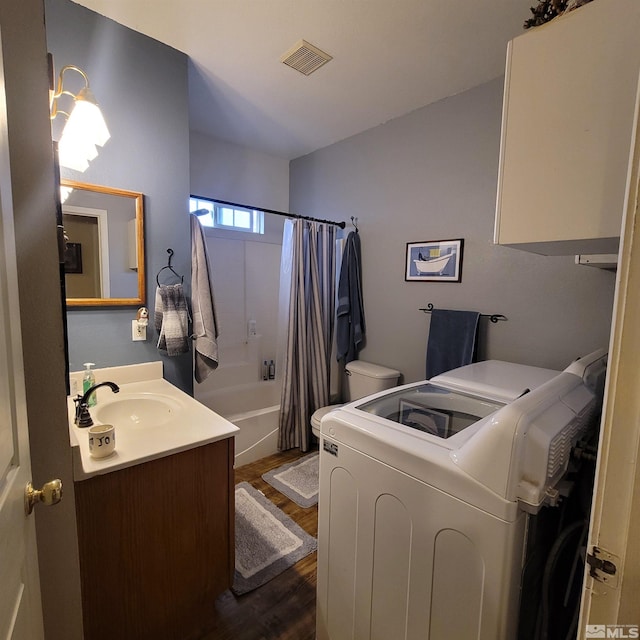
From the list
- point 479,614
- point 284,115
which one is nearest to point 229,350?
point 284,115

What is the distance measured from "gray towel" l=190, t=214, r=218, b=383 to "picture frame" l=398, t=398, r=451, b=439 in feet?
3.60

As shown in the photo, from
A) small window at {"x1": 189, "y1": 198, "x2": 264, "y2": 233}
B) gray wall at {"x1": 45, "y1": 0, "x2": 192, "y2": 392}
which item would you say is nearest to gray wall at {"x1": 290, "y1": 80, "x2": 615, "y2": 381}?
small window at {"x1": 189, "y1": 198, "x2": 264, "y2": 233}

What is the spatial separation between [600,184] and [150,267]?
1.84m

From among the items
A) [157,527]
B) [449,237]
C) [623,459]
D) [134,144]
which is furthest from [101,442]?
[449,237]

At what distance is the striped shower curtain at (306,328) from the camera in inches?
103

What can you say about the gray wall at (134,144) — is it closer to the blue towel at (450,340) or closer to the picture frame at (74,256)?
the picture frame at (74,256)

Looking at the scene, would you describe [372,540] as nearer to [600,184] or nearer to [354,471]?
[354,471]

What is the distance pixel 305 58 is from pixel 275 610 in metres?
2.69

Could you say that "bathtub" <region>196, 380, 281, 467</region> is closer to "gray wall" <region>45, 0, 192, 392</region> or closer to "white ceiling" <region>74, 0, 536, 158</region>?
"gray wall" <region>45, 0, 192, 392</region>

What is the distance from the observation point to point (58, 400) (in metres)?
0.90

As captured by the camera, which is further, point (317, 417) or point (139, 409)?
point (317, 417)

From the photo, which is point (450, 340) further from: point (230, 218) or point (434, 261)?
point (230, 218)

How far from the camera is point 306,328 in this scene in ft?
8.93

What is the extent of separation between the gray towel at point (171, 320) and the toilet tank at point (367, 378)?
4.40 ft
